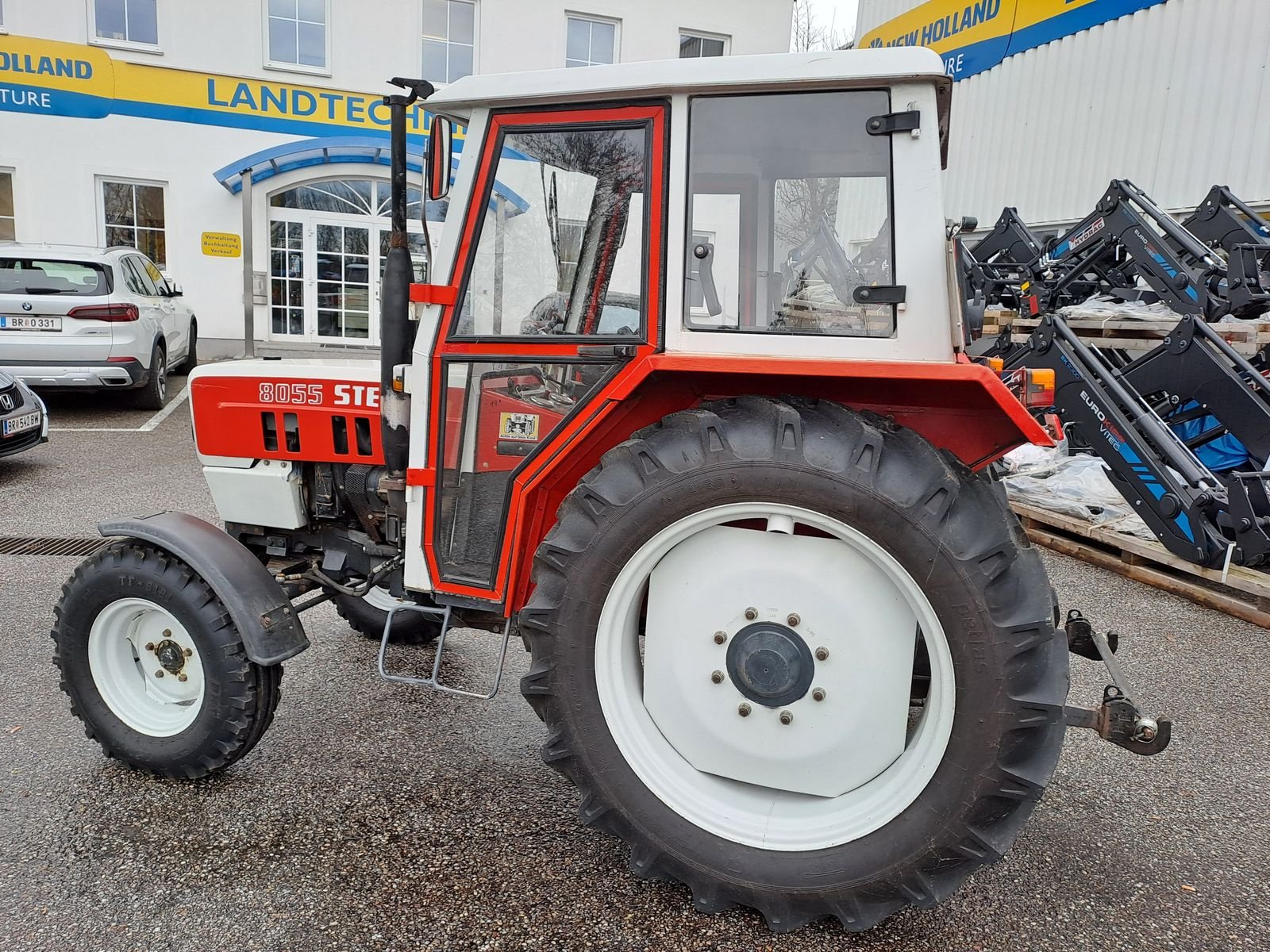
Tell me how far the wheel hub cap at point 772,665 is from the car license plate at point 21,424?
21.7 feet

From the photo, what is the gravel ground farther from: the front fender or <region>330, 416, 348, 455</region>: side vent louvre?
<region>330, 416, 348, 455</region>: side vent louvre

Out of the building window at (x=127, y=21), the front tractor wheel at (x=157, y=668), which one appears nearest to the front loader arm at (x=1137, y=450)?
the front tractor wheel at (x=157, y=668)

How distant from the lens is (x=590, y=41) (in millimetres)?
14516

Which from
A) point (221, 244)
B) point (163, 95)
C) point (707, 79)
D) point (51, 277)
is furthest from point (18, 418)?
point (163, 95)

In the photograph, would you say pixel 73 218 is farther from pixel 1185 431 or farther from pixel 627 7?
pixel 1185 431

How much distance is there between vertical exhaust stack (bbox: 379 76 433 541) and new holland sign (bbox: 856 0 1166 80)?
29.2 ft

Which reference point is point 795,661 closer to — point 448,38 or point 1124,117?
point 1124,117

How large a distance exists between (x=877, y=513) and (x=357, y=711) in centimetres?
219

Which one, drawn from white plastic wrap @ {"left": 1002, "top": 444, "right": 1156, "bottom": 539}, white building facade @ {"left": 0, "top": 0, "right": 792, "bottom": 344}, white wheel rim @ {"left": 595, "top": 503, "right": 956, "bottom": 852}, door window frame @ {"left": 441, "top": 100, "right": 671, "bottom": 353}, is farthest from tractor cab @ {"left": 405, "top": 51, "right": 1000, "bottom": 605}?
white building facade @ {"left": 0, "top": 0, "right": 792, "bottom": 344}

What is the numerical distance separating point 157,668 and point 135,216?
12633 millimetres

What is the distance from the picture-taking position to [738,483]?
2.01 metres

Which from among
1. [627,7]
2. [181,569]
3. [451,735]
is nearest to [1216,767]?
[451,735]

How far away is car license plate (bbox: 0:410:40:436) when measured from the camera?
21.6 ft

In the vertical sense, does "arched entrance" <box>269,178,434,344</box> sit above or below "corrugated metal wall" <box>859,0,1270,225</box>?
below
